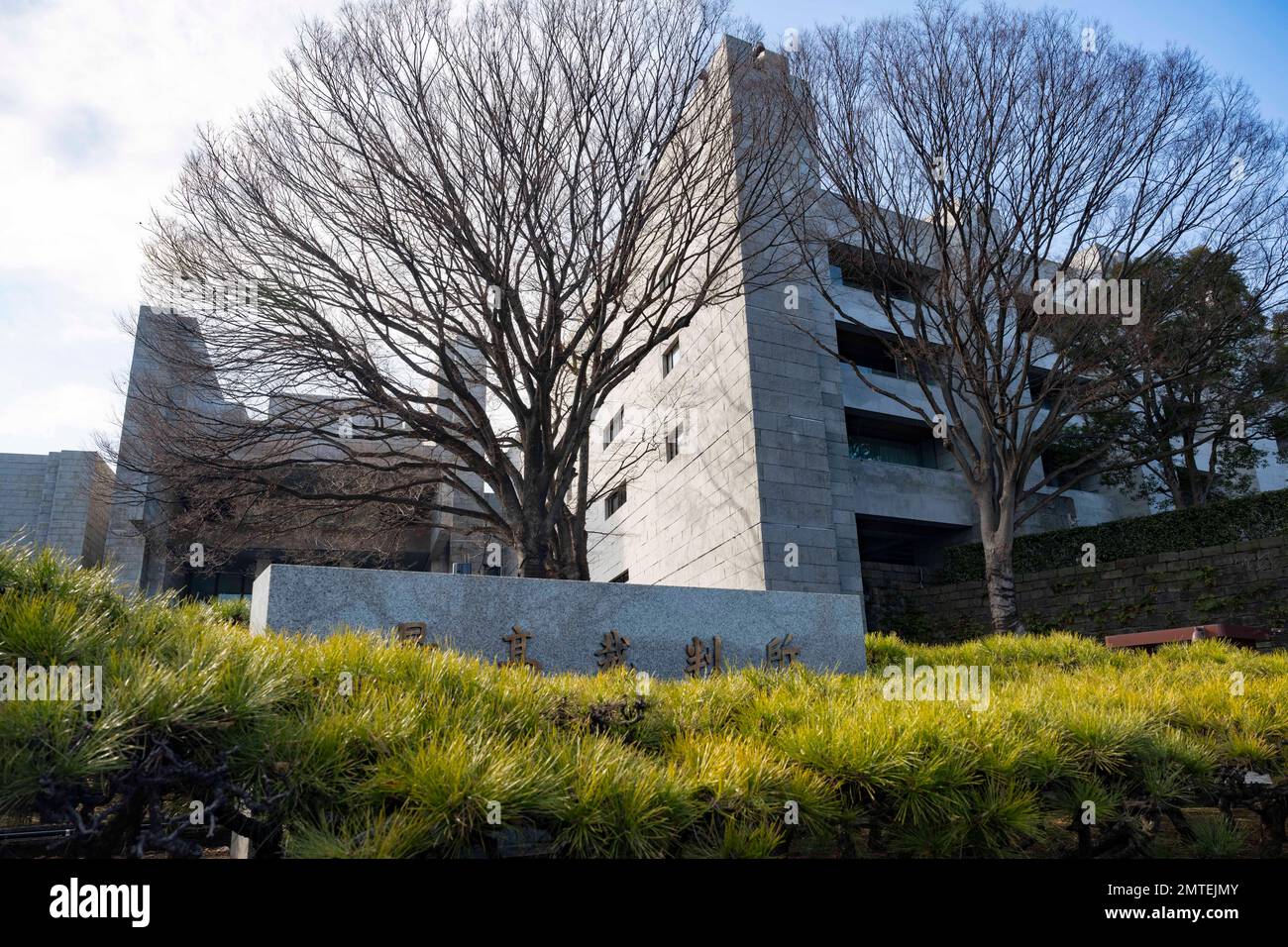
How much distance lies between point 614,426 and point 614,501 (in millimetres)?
2196

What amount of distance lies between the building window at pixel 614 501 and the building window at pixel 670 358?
3968 mm

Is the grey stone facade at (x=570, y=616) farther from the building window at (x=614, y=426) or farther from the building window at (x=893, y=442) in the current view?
the building window at (x=614, y=426)

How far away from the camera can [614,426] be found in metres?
25.0

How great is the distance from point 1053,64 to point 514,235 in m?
8.64

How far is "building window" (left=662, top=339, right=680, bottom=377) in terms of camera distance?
21266 mm

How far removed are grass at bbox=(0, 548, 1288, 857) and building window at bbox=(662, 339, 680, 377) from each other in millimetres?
15193

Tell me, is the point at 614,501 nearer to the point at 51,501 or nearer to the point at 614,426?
the point at 614,426

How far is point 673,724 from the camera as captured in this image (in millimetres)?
5570

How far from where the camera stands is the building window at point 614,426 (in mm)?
24250

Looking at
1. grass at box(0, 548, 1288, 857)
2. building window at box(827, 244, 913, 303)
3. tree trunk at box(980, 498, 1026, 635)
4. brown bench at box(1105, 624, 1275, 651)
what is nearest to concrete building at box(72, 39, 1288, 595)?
building window at box(827, 244, 913, 303)

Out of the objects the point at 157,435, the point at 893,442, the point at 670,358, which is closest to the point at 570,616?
the point at 157,435

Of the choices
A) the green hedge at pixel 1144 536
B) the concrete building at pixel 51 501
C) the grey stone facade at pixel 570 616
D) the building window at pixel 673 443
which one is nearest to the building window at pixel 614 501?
the building window at pixel 673 443

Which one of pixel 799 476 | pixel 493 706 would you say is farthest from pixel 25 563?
pixel 799 476
